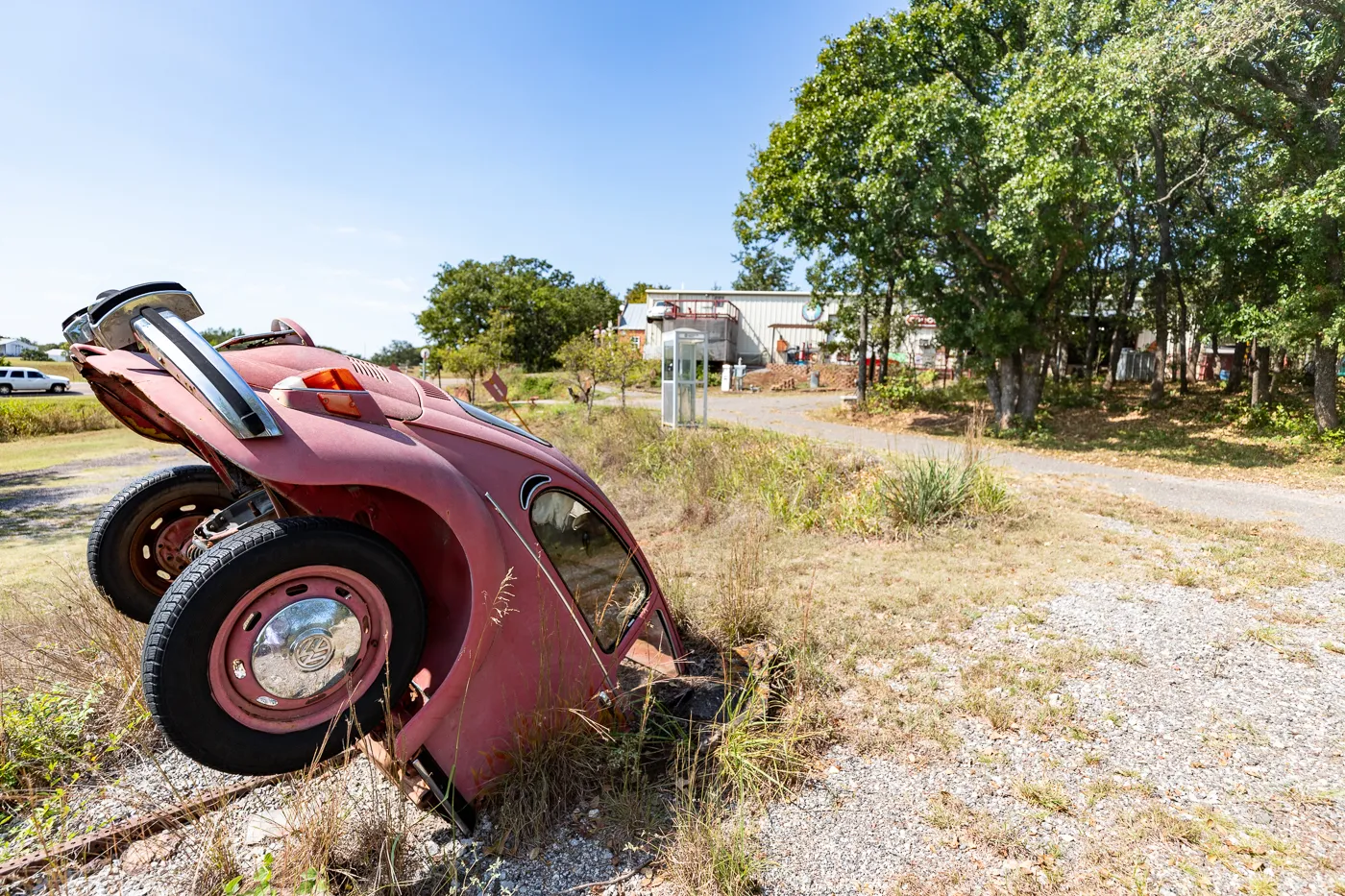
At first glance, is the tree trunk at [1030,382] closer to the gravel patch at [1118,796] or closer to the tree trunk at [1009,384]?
the tree trunk at [1009,384]

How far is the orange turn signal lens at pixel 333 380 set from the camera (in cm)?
202

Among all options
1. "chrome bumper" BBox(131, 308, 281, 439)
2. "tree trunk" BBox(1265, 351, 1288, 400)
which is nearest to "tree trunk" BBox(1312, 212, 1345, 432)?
"tree trunk" BBox(1265, 351, 1288, 400)

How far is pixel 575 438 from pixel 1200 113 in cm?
1503

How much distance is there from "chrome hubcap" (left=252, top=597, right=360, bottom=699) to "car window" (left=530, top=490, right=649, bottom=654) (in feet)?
2.33

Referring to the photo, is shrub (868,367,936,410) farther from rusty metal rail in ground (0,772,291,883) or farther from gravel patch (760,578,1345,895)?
rusty metal rail in ground (0,772,291,883)

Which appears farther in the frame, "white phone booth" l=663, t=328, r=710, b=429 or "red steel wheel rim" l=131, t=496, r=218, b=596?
"white phone booth" l=663, t=328, r=710, b=429

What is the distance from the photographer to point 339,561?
1.79 meters

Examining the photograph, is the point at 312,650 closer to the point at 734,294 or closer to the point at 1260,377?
the point at 1260,377

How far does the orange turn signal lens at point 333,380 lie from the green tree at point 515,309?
4488cm

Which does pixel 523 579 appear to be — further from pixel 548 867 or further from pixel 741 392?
pixel 741 392

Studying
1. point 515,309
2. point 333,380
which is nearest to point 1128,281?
point 333,380

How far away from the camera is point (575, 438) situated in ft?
41.5

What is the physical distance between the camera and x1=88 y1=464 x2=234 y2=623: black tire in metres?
2.55

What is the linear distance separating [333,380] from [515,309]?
159ft
